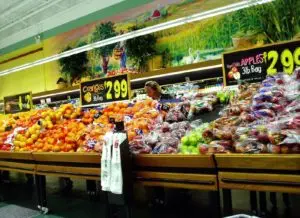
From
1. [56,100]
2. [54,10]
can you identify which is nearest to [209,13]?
[56,100]

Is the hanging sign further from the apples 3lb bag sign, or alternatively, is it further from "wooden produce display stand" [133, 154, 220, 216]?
"wooden produce display stand" [133, 154, 220, 216]

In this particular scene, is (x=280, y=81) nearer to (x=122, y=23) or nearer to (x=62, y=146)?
(x=62, y=146)

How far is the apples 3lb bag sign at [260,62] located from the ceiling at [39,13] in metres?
5.54

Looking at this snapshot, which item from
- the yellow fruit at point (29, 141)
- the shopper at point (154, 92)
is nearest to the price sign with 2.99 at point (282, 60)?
the shopper at point (154, 92)

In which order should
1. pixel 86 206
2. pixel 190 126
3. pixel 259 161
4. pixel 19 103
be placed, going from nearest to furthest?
pixel 259 161 < pixel 190 126 < pixel 86 206 < pixel 19 103

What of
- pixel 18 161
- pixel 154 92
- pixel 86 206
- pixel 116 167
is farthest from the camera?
pixel 154 92

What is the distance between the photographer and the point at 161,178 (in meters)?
2.66

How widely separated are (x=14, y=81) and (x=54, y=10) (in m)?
4.13

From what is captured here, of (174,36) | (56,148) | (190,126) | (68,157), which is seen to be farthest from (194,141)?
(174,36)

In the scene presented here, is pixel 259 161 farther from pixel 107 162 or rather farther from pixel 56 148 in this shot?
pixel 56 148

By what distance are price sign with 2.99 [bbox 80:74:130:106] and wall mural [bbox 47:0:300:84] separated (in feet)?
7.69

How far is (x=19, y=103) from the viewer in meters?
6.59

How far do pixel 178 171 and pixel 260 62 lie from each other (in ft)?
5.71

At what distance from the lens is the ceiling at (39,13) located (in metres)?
A: 9.20
